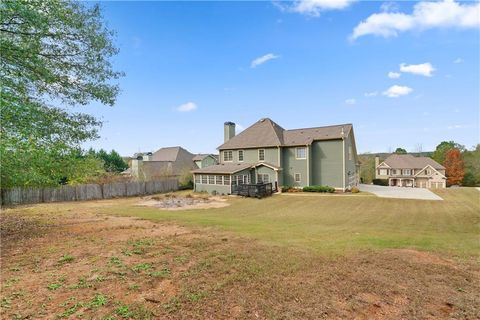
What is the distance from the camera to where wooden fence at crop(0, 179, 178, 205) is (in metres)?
21.4

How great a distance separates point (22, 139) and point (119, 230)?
4.28m

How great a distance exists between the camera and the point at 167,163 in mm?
42031

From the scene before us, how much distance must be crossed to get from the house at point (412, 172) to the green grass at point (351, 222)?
34.0 meters

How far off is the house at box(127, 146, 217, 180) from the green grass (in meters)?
19.8

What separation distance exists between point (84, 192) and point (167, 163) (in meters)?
17.5

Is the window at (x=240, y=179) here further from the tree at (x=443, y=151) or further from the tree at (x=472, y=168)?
the tree at (x=443, y=151)

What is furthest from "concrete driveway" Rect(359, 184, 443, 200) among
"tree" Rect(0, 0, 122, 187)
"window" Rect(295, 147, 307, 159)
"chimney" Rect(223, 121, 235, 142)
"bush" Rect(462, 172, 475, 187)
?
"bush" Rect(462, 172, 475, 187)

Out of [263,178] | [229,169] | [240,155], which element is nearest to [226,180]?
[229,169]

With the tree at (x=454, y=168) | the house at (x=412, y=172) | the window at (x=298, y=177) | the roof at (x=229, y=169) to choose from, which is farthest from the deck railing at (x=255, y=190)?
the tree at (x=454, y=168)

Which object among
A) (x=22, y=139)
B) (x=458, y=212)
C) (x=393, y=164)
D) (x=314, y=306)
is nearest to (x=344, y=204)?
(x=458, y=212)

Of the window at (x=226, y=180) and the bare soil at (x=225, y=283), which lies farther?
the window at (x=226, y=180)

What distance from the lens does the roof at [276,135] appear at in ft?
91.6

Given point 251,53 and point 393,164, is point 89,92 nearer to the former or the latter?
point 251,53

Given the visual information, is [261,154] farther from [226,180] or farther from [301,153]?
[226,180]
